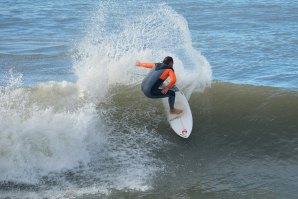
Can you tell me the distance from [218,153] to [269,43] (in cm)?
1185

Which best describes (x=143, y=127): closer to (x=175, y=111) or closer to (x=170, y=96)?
(x=175, y=111)

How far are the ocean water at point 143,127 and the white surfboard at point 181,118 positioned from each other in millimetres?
162

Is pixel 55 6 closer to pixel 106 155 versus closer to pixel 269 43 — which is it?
pixel 269 43

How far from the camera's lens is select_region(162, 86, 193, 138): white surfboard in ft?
38.5

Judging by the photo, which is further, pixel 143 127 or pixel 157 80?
pixel 143 127

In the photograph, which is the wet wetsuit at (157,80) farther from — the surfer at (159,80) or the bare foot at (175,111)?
the bare foot at (175,111)

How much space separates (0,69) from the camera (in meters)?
17.8

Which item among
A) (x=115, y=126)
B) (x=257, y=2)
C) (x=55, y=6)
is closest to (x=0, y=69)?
(x=115, y=126)

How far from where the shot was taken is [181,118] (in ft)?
39.3

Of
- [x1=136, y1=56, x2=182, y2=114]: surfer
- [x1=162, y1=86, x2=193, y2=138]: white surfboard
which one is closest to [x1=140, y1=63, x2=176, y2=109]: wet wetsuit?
[x1=136, y1=56, x2=182, y2=114]: surfer

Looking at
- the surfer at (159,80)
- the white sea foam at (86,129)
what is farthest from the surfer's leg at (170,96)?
the white sea foam at (86,129)

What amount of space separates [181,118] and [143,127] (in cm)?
86

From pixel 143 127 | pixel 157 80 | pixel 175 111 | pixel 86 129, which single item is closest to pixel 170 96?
pixel 175 111

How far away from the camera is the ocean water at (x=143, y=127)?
32.2ft
